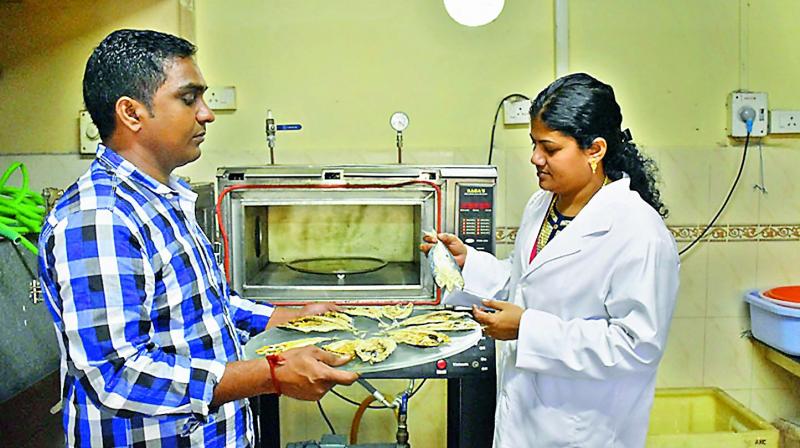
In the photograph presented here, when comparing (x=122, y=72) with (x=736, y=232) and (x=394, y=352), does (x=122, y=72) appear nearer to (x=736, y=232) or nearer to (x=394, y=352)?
(x=394, y=352)

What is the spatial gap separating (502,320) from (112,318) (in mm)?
772

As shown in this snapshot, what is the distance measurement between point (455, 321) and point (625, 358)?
1.50ft

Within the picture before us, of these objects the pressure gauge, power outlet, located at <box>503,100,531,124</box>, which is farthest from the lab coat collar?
power outlet, located at <box>503,100,531,124</box>

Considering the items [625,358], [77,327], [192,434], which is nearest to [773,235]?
[625,358]

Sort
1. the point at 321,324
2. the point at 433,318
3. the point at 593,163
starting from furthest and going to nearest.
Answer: the point at 433,318
the point at 321,324
the point at 593,163

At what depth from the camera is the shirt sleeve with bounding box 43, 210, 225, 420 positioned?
0.93m

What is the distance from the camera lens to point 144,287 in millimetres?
974

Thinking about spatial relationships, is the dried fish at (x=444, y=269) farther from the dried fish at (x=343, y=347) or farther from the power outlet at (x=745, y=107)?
the power outlet at (x=745, y=107)

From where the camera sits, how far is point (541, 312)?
137 centimetres

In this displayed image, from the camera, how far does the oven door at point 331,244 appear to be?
187 centimetres

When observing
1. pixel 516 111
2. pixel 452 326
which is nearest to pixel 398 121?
pixel 516 111

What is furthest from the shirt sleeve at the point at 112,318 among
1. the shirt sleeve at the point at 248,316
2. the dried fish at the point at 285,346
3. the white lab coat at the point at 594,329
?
the white lab coat at the point at 594,329

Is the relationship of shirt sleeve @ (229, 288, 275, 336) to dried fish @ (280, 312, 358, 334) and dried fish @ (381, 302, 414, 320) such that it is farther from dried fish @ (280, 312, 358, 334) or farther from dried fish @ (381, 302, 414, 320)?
dried fish @ (381, 302, 414, 320)

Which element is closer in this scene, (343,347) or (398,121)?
(343,347)
